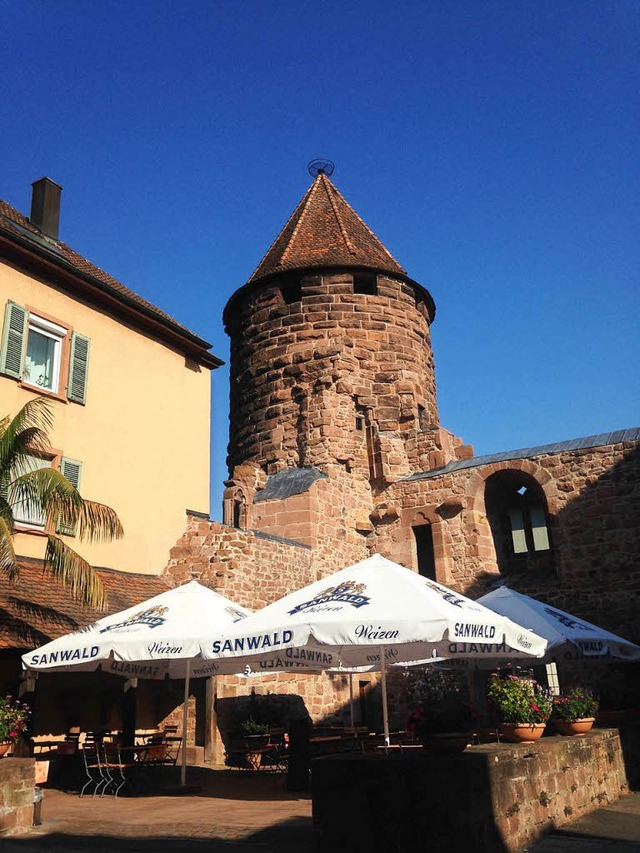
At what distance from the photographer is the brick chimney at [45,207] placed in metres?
15.9

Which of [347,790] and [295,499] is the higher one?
[295,499]

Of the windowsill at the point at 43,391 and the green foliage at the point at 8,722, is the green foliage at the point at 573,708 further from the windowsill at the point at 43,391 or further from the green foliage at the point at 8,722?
the windowsill at the point at 43,391

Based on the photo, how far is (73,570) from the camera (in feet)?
32.5

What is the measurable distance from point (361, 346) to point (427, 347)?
271cm

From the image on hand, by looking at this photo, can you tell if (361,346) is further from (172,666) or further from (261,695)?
(172,666)

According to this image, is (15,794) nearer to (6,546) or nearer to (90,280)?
(6,546)

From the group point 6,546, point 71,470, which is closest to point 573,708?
point 6,546

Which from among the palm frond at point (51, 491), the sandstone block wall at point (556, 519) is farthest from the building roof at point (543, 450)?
the palm frond at point (51, 491)

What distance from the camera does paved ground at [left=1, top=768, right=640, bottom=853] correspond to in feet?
20.1

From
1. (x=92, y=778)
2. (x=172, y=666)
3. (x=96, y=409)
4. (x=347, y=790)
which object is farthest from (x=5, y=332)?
(x=347, y=790)

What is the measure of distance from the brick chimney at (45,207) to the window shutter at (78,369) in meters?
3.50

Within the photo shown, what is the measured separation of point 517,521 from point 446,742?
12.3 meters

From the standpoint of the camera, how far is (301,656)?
910cm

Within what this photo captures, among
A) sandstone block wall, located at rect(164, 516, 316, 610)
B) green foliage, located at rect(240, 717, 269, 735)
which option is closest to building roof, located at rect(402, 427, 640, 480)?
sandstone block wall, located at rect(164, 516, 316, 610)
